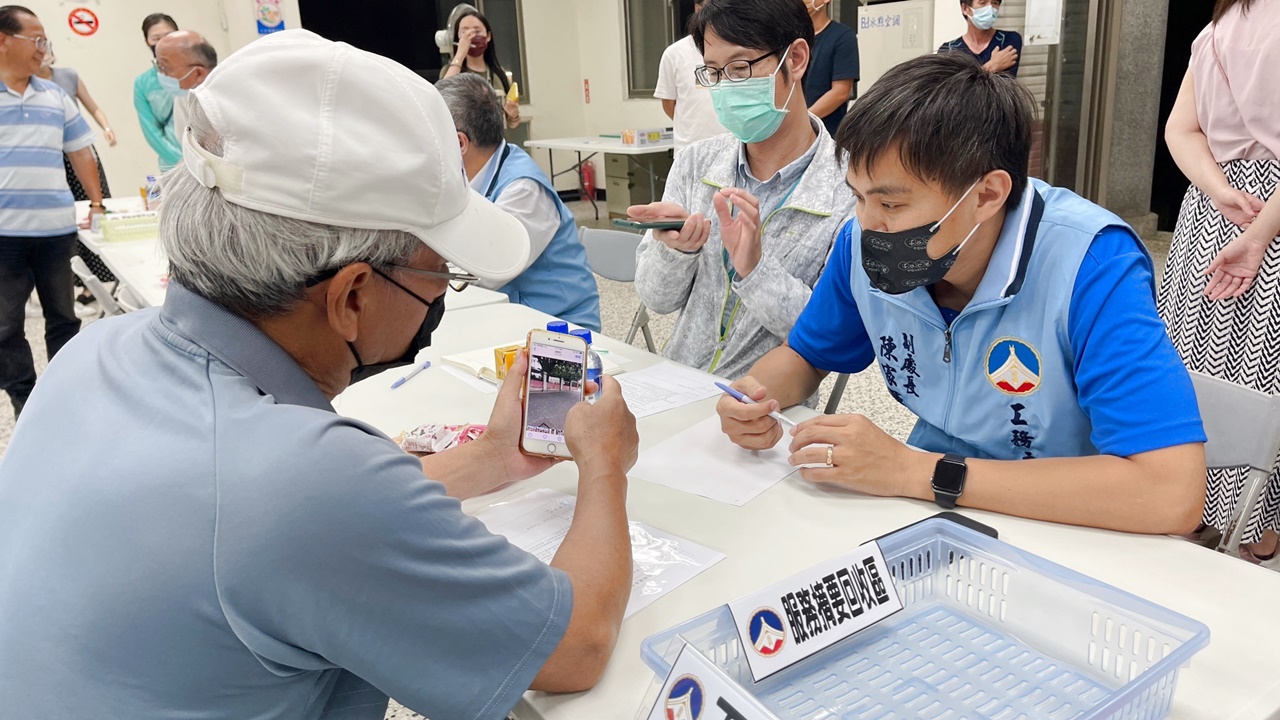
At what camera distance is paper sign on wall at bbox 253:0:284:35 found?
7164 millimetres

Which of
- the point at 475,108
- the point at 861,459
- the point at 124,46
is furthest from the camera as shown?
the point at 124,46

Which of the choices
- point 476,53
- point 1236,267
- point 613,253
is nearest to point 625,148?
point 476,53

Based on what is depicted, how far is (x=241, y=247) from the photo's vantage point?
801mm

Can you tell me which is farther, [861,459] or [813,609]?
[861,459]

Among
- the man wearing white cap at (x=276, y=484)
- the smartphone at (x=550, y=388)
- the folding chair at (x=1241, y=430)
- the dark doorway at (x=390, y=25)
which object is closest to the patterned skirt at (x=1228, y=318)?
the folding chair at (x=1241, y=430)

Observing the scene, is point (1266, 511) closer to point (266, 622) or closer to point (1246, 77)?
point (1246, 77)

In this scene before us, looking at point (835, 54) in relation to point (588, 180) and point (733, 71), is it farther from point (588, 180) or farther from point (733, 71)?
point (588, 180)

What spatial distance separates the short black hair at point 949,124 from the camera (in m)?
1.21

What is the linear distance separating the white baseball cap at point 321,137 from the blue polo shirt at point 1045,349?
0.87 meters

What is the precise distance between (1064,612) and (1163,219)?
5693 mm

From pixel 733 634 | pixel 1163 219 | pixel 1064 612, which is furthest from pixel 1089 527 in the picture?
pixel 1163 219

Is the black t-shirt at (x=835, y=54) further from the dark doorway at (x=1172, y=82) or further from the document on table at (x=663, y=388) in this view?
the document on table at (x=663, y=388)

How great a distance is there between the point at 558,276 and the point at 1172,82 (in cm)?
469

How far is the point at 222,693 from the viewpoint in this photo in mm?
738
